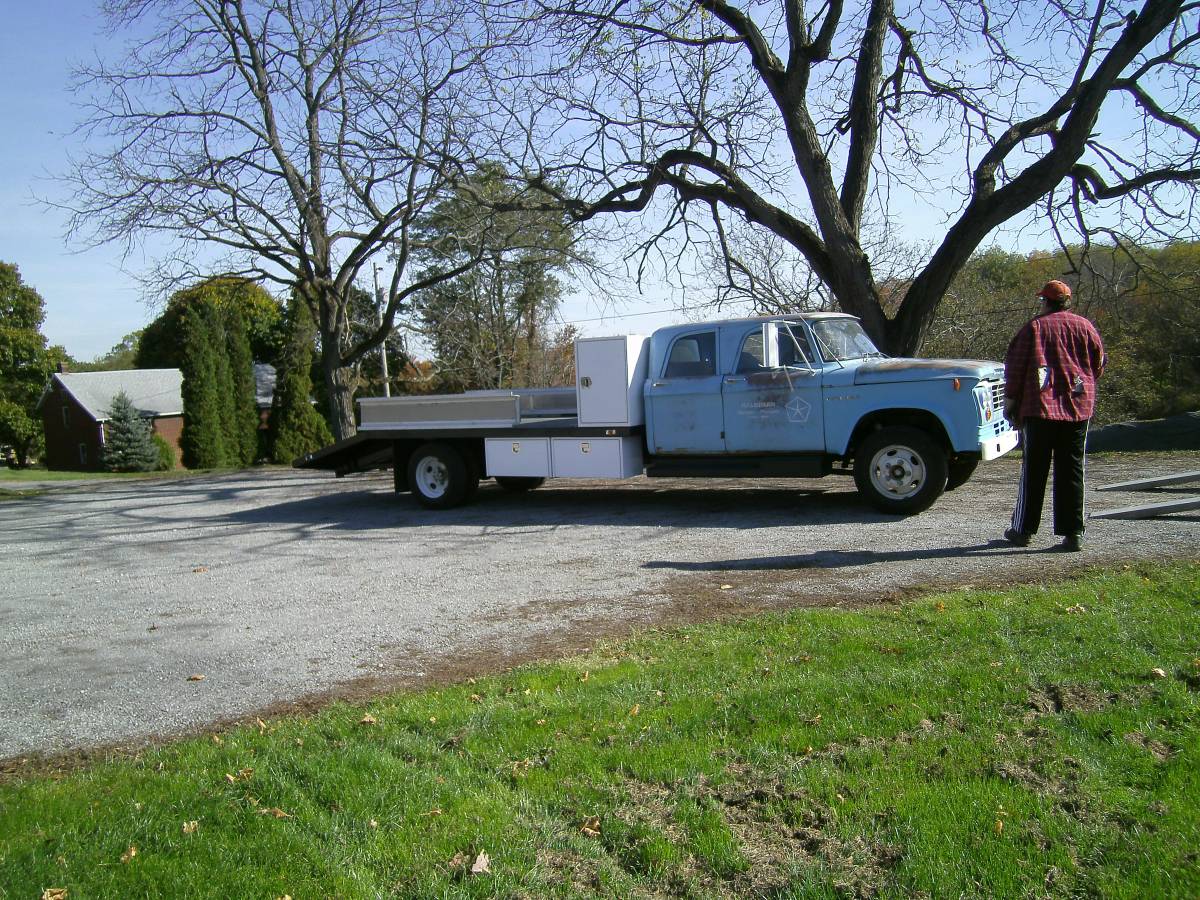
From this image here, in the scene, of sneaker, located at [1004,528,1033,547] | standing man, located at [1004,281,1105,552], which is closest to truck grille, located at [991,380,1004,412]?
standing man, located at [1004,281,1105,552]

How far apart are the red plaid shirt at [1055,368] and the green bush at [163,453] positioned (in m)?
41.8

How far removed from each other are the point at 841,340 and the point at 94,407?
156 feet

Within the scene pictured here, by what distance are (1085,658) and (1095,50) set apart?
12520 millimetres

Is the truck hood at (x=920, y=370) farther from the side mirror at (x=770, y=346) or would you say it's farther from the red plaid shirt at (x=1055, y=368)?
the red plaid shirt at (x=1055, y=368)

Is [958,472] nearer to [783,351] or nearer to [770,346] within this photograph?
[783,351]

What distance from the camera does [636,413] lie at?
1119 centimetres

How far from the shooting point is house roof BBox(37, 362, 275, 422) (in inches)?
1905

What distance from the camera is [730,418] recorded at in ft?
34.8

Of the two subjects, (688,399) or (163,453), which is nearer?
(688,399)

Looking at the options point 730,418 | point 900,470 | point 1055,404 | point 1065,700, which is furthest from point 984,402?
point 1065,700

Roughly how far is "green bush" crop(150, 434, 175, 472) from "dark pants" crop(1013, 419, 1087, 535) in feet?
137

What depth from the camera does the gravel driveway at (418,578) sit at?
564cm

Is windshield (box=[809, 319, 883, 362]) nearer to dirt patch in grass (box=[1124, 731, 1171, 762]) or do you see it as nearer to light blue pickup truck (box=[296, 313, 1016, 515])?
light blue pickup truck (box=[296, 313, 1016, 515])

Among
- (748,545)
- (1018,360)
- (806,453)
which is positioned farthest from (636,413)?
(1018,360)
